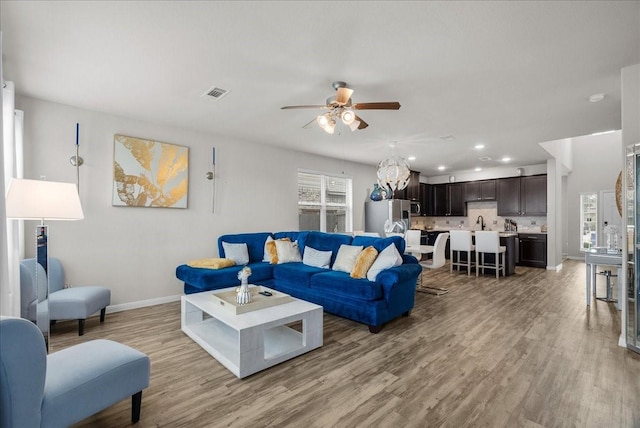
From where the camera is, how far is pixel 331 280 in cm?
360

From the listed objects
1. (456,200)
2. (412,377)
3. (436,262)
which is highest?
(456,200)


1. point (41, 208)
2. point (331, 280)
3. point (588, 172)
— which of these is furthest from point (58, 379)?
point (588, 172)

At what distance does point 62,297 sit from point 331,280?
110 inches

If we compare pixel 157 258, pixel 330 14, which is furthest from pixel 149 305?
pixel 330 14

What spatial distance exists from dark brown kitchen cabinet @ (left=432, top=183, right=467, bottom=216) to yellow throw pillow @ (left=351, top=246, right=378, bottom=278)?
617 cm

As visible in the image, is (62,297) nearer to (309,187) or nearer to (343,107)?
(343,107)

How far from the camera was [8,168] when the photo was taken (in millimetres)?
2744

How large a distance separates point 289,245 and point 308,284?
1058 millimetres

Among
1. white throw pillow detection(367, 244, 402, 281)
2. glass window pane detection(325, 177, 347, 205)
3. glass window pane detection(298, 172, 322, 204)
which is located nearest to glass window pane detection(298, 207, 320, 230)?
glass window pane detection(298, 172, 322, 204)

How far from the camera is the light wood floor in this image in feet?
6.12

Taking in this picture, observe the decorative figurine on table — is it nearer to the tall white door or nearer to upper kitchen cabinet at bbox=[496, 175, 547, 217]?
upper kitchen cabinet at bbox=[496, 175, 547, 217]

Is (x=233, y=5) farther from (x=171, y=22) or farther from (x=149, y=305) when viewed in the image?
(x=149, y=305)

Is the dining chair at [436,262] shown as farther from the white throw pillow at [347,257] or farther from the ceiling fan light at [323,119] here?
the ceiling fan light at [323,119]

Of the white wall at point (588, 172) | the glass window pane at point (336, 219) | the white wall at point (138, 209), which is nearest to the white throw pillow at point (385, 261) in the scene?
the white wall at point (138, 209)
